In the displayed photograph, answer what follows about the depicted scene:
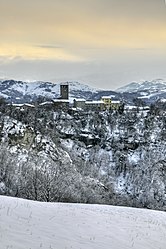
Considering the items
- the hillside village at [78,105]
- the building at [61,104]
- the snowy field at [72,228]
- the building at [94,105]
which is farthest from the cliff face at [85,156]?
the snowy field at [72,228]

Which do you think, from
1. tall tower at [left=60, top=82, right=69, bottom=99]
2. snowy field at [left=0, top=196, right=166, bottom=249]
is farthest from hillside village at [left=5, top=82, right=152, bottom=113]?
snowy field at [left=0, top=196, right=166, bottom=249]

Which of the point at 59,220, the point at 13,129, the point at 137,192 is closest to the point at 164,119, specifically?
the point at 137,192

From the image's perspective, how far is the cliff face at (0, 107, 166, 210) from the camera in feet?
107

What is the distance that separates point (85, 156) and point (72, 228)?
56.6 metres

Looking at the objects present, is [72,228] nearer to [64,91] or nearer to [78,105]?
[78,105]

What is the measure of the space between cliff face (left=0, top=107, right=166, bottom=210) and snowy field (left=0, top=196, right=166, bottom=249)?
1182 cm

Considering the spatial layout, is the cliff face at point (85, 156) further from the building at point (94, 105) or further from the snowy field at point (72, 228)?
the snowy field at point (72, 228)

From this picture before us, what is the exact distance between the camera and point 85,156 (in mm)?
67688

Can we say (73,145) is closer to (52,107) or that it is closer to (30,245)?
(52,107)

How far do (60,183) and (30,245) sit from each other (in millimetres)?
22338

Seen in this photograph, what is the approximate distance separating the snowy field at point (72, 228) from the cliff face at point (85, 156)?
11820 millimetres

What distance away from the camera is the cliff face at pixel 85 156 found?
107ft

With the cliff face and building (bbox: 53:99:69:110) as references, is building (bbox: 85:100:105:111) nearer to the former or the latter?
building (bbox: 53:99:69:110)

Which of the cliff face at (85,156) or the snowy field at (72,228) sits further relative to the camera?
the cliff face at (85,156)
